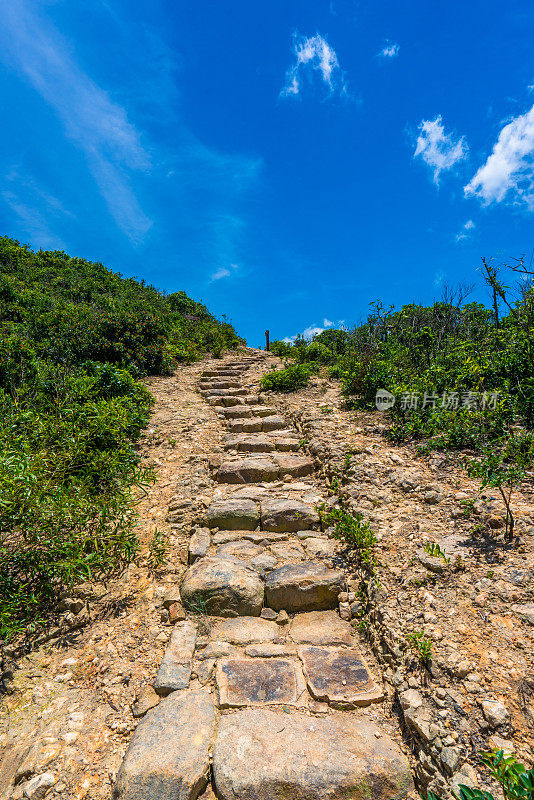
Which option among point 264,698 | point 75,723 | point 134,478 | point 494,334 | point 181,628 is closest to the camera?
point 75,723

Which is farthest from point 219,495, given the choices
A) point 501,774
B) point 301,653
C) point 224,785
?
point 501,774

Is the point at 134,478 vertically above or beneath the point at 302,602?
above

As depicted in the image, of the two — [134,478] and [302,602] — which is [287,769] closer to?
[302,602]

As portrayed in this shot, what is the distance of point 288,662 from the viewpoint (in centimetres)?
285

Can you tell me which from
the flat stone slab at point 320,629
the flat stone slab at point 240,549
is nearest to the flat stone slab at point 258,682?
the flat stone slab at point 320,629

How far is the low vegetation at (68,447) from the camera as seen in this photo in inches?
125

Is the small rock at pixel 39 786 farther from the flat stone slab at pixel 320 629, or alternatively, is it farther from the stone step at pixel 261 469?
the stone step at pixel 261 469

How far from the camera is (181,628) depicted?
3150mm

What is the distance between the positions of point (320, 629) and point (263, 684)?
31.4 inches

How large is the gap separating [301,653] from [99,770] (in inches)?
59.5

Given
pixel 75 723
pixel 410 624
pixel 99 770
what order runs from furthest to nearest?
pixel 410 624 < pixel 75 723 < pixel 99 770

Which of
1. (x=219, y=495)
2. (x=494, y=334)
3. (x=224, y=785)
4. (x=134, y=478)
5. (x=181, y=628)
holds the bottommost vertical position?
(x=224, y=785)

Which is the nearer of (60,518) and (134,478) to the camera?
(60,518)

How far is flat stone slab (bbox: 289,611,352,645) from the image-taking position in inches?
122
